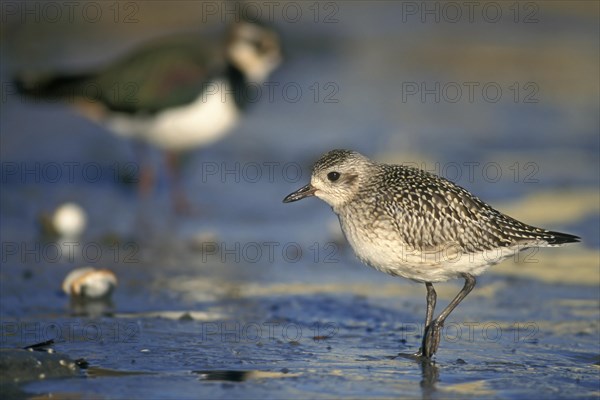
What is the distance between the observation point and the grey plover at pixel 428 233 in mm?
6727

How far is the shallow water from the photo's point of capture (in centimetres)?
642

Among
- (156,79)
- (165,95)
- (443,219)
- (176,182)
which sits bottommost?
(443,219)

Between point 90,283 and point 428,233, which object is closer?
point 428,233

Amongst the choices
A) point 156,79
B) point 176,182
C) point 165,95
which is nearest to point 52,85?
point 156,79

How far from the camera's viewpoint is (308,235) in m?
10.1

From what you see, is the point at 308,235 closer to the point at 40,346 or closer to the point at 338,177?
the point at 338,177

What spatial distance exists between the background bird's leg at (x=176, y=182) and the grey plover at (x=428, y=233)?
423 centimetres

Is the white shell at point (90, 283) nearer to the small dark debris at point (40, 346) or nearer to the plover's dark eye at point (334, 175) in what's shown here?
the small dark debris at point (40, 346)

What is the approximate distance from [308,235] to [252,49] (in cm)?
329

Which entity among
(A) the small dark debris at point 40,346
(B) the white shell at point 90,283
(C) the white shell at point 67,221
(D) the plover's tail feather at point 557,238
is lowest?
(A) the small dark debris at point 40,346

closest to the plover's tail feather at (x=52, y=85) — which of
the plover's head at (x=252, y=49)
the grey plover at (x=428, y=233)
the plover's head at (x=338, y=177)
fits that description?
the plover's head at (x=252, y=49)

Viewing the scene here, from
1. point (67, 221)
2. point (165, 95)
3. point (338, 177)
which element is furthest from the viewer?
point (165, 95)

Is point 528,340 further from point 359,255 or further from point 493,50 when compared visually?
point 493,50

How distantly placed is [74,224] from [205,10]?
1101 cm
